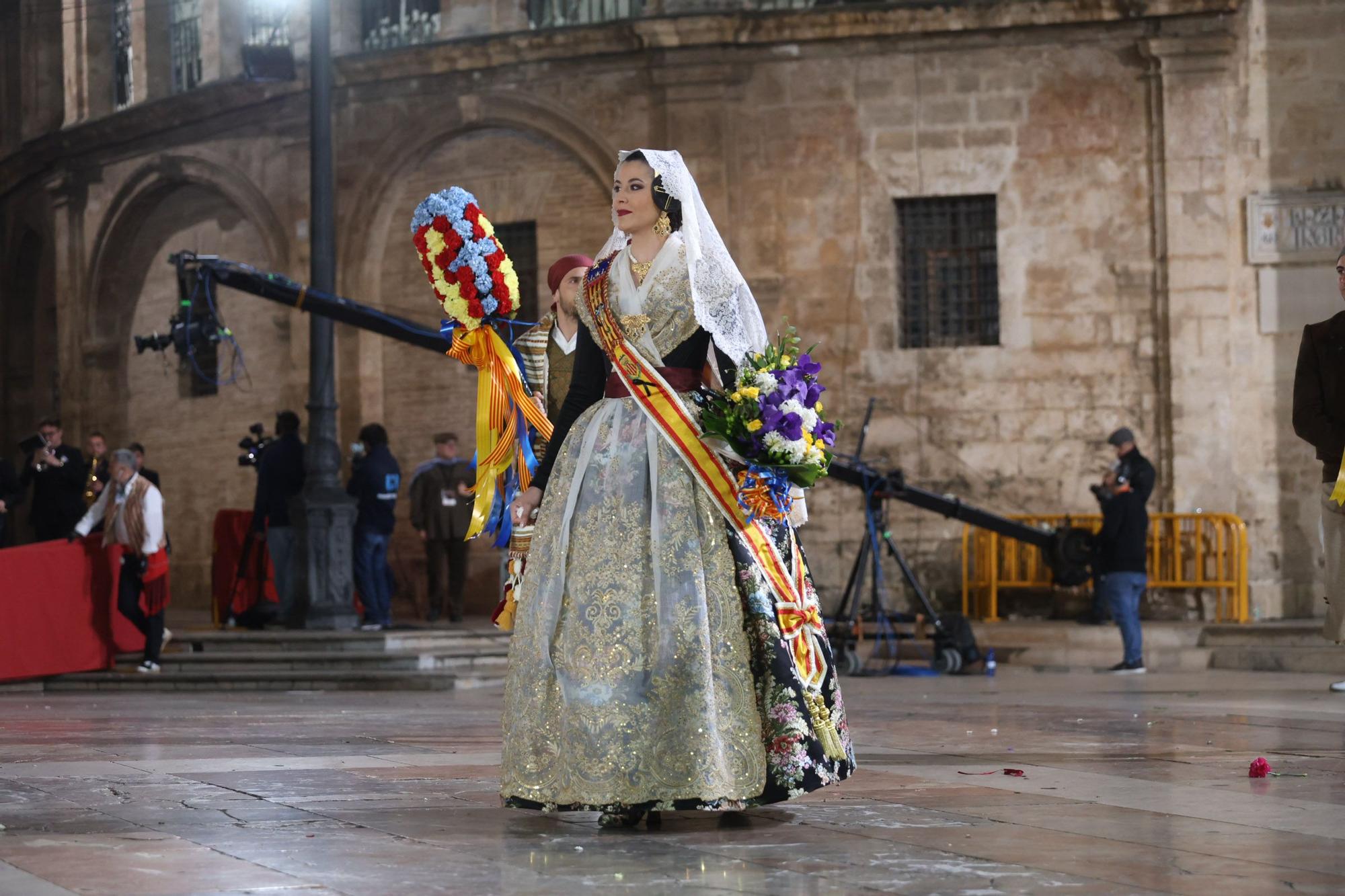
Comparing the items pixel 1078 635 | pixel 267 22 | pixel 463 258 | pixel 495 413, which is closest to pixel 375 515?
pixel 1078 635

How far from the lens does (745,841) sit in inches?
205

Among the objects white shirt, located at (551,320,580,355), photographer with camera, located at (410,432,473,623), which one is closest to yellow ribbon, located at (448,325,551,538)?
white shirt, located at (551,320,580,355)

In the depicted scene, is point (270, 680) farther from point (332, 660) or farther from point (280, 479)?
point (280, 479)

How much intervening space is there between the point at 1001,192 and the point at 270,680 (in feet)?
28.2

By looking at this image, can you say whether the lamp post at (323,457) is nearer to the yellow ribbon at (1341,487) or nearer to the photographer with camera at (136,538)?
the photographer with camera at (136,538)

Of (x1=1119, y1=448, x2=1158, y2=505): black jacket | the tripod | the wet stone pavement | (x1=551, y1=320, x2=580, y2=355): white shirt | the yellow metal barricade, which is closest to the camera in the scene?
the wet stone pavement

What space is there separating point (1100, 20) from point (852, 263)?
324cm

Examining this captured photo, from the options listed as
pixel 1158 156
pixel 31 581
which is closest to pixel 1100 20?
pixel 1158 156

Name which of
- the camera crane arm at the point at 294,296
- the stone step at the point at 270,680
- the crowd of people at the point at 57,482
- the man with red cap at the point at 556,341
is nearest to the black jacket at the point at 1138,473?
the stone step at the point at 270,680

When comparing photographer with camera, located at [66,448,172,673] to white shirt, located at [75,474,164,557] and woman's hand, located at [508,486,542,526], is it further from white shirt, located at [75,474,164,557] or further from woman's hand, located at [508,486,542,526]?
woman's hand, located at [508,486,542,526]

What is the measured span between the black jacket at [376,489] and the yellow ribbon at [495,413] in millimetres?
7428

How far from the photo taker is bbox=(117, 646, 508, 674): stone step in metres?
14.4

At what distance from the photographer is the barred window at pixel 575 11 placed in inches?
773

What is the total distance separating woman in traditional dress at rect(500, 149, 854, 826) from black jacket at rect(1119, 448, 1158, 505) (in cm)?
986
